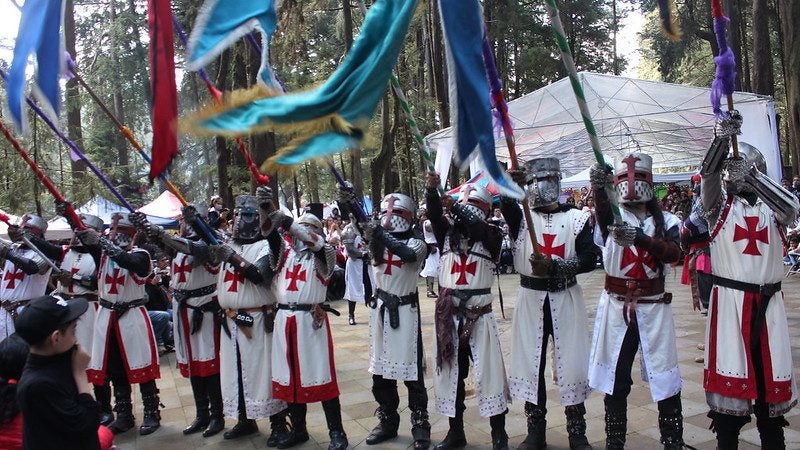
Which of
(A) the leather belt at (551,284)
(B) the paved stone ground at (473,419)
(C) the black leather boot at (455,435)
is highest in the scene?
(A) the leather belt at (551,284)

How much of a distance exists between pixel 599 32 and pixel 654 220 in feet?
93.5

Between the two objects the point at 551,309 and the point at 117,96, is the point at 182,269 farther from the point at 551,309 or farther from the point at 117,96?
the point at 117,96

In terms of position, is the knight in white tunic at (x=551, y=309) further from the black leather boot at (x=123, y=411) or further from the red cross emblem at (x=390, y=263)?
the black leather boot at (x=123, y=411)

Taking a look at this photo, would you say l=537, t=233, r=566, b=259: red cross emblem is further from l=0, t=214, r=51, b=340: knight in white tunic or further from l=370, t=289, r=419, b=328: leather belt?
l=0, t=214, r=51, b=340: knight in white tunic

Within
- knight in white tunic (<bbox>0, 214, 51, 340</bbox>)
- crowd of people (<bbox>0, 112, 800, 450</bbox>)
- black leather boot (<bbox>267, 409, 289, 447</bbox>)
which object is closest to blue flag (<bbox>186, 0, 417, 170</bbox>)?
crowd of people (<bbox>0, 112, 800, 450</bbox>)

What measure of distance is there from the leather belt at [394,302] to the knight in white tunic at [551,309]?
0.88 metres

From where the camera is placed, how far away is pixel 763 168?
433 centimetres

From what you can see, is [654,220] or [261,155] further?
[261,155]

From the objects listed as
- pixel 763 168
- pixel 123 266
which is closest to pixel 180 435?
pixel 123 266

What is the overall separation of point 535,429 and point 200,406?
126 inches

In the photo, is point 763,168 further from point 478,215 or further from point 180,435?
point 180,435

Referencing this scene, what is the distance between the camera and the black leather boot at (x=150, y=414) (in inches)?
243

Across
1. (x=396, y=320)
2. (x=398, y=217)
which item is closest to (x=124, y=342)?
Answer: (x=396, y=320)

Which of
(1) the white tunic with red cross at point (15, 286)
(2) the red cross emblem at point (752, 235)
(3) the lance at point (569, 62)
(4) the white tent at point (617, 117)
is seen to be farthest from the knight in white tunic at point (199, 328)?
(4) the white tent at point (617, 117)
